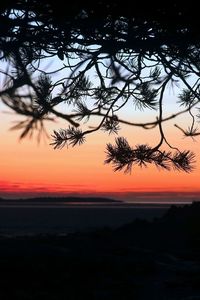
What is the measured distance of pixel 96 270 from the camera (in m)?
7.60

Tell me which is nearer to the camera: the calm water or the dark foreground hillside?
the dark foreground hillside

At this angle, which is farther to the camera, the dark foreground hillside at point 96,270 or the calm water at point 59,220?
the calm water at point 59,220

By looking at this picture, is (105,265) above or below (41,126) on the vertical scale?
below

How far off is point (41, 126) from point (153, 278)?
219cm

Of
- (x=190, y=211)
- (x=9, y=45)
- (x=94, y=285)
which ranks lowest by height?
(x=94, y=285)

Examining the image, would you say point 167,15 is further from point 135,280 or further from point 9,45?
point 135,280

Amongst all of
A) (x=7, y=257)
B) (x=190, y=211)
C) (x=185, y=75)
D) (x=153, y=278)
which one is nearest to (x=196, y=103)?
(x=185, y=75)

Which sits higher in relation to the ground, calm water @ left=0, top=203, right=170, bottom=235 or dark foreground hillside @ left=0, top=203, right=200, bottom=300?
calm water @ left=0, top=203, right=170, bottom=235

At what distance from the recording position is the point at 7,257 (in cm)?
781

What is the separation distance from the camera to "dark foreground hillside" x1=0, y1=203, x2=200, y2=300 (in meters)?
7.05

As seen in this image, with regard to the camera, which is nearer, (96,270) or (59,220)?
(96,270)

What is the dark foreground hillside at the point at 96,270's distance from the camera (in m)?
7.05

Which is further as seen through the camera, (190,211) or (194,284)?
(190,211)

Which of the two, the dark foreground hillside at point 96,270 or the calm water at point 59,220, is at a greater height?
the calm water at point 59,220
